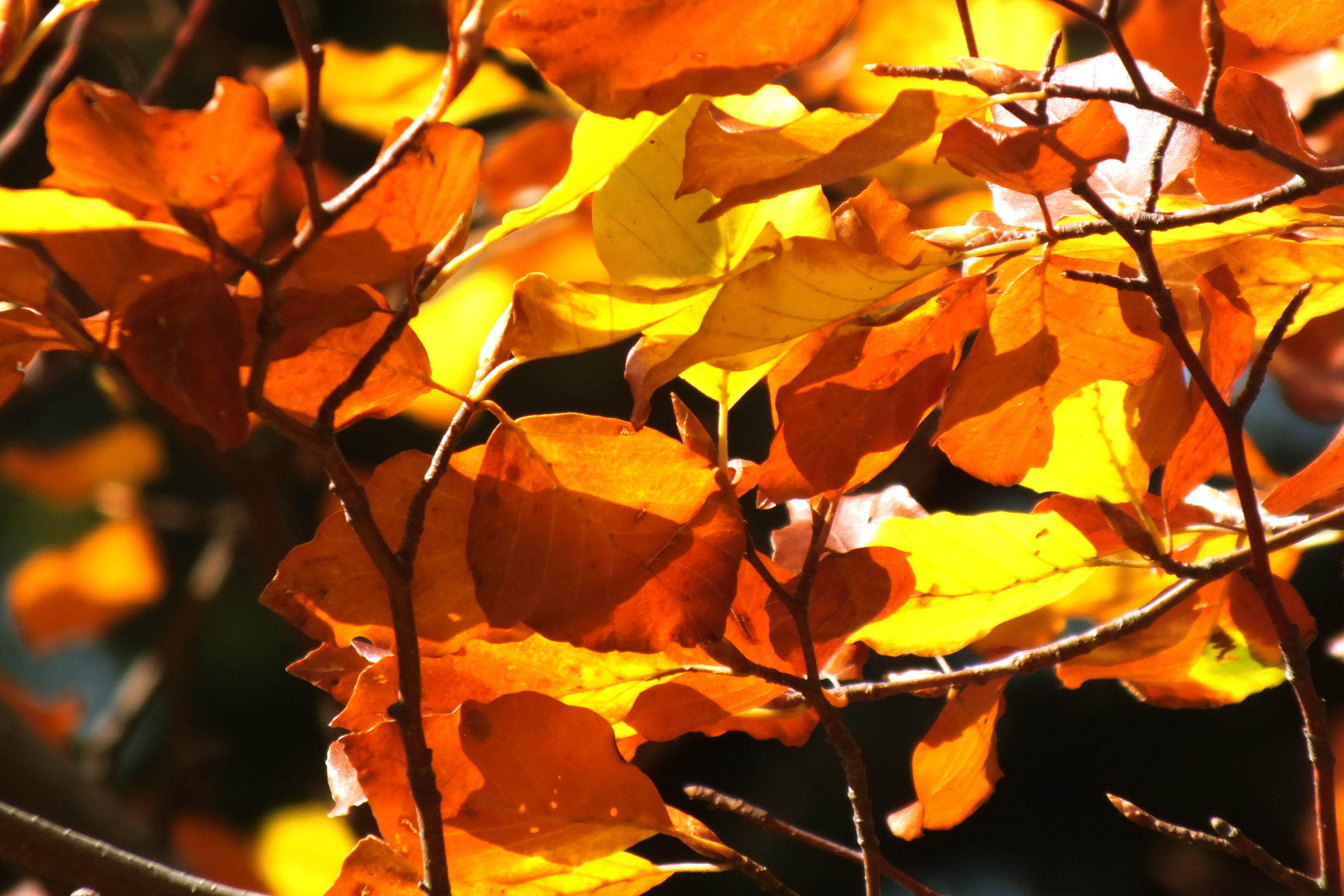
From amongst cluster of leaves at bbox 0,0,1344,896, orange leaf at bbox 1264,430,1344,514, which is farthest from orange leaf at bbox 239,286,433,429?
orange leaf at bbox 1264,430,1344,514

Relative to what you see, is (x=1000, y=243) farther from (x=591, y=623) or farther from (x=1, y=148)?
(x=1, y=148)

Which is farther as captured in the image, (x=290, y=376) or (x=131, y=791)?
(x=131, y=791)

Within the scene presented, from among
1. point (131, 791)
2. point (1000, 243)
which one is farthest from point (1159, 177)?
Answer: point (131, 791)

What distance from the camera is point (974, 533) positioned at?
0.41 m

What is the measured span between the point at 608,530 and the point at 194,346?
129mm

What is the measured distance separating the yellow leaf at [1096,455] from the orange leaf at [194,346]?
0.88 feet

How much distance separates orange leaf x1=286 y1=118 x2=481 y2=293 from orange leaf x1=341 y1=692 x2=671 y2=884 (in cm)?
15

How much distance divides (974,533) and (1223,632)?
0.14 metres

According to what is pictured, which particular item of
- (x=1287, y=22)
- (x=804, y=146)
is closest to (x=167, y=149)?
(x=804, y=146)

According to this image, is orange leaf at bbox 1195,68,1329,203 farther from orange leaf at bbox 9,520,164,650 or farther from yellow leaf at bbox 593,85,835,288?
orange leaf at bbox 9,520,164,650

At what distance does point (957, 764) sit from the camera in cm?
44

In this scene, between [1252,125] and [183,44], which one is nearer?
[1252,125]

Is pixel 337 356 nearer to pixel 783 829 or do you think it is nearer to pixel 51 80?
pixel 783 829

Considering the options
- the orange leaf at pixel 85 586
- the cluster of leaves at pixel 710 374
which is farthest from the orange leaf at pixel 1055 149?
the orange leaf at pixel 85 586
